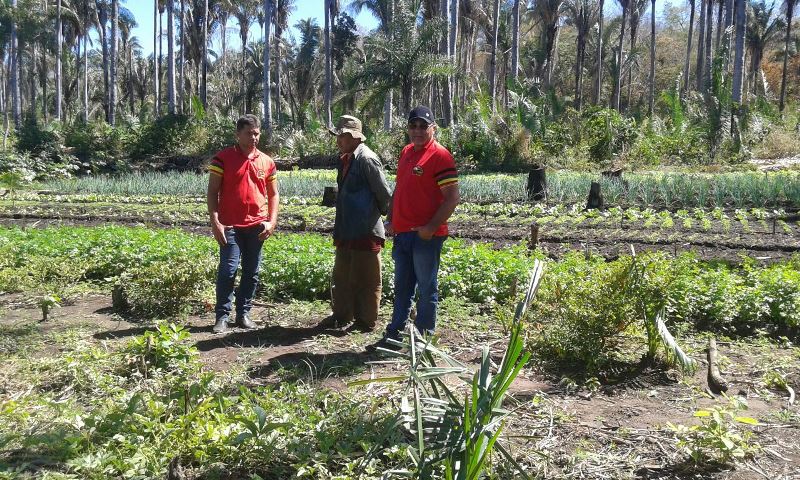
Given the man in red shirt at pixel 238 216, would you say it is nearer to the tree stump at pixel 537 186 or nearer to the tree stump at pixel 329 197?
the tree stump at pixel 329 197

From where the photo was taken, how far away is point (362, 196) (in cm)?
558

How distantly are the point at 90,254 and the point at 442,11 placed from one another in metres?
21.0

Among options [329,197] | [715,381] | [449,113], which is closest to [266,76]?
[449,113]

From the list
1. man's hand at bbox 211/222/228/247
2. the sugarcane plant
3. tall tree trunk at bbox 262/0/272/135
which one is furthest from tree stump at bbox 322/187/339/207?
tall tree trunk at bbox 262/0/272/135

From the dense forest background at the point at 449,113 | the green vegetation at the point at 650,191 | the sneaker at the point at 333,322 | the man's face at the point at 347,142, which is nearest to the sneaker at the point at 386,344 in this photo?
the sneaker at the point at 333,322

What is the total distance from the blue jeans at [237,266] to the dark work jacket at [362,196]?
760 millimetres

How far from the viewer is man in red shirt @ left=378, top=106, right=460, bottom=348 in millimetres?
4879

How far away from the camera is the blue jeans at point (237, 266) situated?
18.5 ft

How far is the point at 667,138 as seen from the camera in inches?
947

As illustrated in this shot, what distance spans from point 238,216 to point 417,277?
5.35 ft

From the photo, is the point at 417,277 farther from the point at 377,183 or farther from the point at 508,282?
the point at 508,282

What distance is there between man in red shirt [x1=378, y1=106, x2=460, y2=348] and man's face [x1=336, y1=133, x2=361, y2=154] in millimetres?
603

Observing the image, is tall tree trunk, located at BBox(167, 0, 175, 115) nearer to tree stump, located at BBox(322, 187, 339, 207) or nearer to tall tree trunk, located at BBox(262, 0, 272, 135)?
tall tree trunk, located at BBox(262, 0, 272, 135)

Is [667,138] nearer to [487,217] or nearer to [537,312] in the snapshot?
[487,217]
